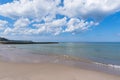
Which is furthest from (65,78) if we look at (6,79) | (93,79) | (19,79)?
(6,79)

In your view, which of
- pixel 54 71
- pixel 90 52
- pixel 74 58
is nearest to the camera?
pixel 54 71

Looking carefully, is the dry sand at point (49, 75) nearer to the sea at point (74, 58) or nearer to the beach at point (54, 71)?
the beach at point (54, 71)

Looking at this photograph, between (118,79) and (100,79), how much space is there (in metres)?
1.11

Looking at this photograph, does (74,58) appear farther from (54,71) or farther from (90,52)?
(90,52)

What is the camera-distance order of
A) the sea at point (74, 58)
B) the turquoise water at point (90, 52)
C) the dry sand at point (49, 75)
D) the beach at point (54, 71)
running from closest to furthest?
the dry sand at point (49, 75)
the beach at point (54, 71)
the sea at point (74, 58)
the turquoise water at point (90, 52)

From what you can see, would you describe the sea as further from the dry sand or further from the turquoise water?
the dry sand

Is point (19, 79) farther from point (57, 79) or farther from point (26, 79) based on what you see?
point (57, 79)

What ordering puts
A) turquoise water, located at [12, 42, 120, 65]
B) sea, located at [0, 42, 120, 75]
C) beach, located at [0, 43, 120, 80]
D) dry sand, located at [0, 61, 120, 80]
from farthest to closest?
turquoise water, located at [12, 42, 120, 65] → sea, located at [0, 42, 120, 75] → beach, located at [0, 43, 120, 80] → dry sand, located at [0, 61, 120, 80]

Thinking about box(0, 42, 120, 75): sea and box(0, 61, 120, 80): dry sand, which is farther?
box(0, 42, 120, 75): sea

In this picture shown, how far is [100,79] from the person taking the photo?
786 centimetres

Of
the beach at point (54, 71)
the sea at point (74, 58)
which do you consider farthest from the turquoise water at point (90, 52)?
the beach at point (54, 71)

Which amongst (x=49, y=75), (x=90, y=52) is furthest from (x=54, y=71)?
(x=90, y=52)

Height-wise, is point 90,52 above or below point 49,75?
below

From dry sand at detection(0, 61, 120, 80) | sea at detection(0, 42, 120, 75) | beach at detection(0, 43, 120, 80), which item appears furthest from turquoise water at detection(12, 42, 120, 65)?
dry sand at detection(0, 61, 120, 80)
